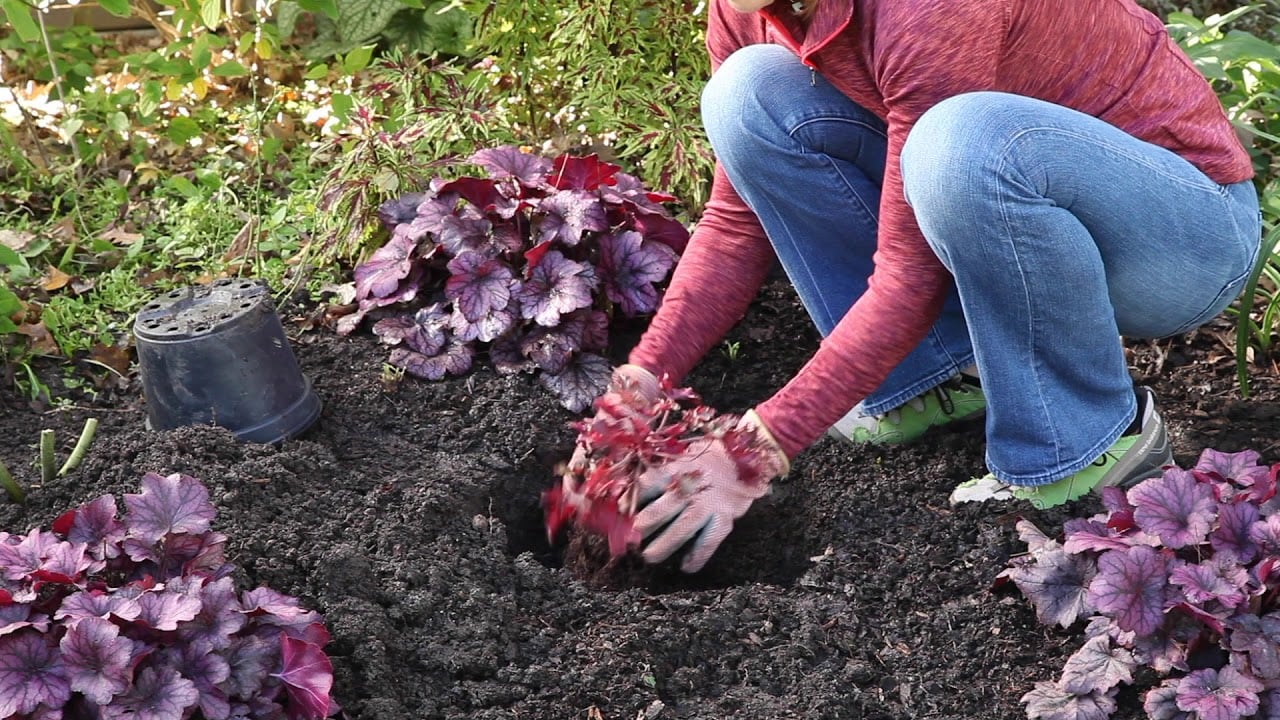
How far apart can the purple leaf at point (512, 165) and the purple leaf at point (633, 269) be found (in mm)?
223

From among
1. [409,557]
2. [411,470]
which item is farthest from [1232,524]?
[411,470]

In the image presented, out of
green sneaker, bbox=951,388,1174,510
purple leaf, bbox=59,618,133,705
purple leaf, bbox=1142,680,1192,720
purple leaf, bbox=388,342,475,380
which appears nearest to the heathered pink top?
green sneaker, bbox=951,388,1174,510

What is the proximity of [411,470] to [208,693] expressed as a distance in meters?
0.87

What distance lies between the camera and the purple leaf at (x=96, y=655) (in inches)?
63.7

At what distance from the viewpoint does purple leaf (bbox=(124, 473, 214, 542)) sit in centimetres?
186

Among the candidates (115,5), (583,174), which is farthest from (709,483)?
(115,5)

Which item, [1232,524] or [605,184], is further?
[605,184]

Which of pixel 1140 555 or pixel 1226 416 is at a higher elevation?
pixel 1140 555

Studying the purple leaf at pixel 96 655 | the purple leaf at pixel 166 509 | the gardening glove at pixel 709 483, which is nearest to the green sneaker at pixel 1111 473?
the gardening glove at pixel 709 483

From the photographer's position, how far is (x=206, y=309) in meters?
2.48

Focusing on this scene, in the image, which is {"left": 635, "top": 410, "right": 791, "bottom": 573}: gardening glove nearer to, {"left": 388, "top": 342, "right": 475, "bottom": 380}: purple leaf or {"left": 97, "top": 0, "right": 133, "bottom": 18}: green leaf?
{"left": 388, "top": 342, "right": 475, "bottom": 380}: purple leaf

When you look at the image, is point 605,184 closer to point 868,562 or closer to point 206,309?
point 206,309

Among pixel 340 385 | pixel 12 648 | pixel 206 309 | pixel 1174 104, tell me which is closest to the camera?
pixel 12 648

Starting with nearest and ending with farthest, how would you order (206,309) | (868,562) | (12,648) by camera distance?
(12,648) < (868,562) < (206,309)
